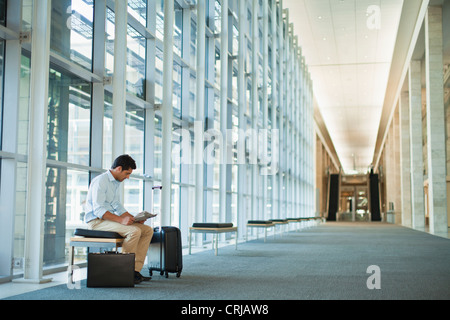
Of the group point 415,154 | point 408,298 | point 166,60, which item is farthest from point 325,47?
point 408,298

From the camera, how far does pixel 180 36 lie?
10312 millimetres

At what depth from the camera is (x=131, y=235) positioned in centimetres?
504

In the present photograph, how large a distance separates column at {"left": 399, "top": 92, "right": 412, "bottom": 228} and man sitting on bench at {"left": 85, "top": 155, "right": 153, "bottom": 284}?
22781 millimetres

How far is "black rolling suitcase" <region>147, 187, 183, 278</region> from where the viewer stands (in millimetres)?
5637

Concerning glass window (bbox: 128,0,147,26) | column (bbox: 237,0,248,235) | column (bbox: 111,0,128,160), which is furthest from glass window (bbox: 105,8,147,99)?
column (bbox: 237,0,248,235)

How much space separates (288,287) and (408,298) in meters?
1.11

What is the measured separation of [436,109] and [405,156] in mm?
11004

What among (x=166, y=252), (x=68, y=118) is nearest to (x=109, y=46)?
(x=68, y=118)

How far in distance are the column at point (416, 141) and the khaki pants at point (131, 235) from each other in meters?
17.8

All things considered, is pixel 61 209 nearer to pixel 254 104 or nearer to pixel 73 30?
pixel 73 30

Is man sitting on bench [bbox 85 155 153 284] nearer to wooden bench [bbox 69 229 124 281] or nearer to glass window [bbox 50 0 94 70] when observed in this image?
wooden bench [bbox 69 229 124 281]

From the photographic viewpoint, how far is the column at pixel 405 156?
2584 cm

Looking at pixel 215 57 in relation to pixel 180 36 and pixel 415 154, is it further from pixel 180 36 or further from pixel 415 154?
pixel 415 154

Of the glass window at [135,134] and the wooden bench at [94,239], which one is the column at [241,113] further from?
the wooden bench at [94,239]
